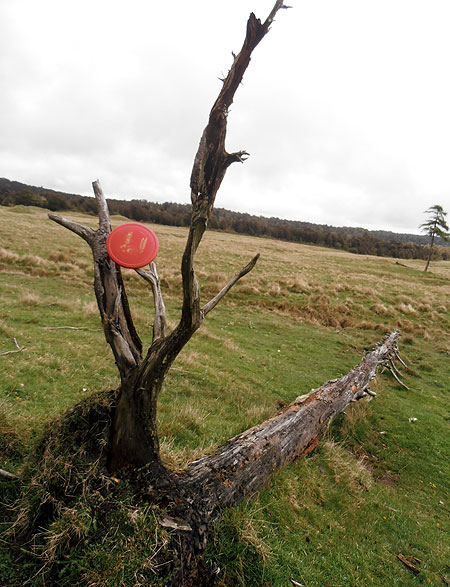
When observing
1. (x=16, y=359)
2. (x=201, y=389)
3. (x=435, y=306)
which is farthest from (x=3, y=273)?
(x=435, y=306)

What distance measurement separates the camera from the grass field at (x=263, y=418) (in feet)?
10.8

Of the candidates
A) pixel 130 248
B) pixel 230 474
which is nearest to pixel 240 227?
pixel 230 474

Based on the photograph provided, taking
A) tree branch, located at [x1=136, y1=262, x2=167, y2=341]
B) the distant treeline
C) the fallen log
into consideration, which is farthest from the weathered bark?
the distant treeline

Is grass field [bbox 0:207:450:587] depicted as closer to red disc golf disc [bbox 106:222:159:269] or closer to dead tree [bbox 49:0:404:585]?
dead tree [bbox 49:0:404:585]

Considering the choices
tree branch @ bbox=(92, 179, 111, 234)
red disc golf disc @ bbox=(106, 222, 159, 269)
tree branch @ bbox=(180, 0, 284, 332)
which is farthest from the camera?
tree branch @ bbox=(92, 179, 111, 234)

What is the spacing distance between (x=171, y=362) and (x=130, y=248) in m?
1.27

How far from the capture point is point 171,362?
328 cm

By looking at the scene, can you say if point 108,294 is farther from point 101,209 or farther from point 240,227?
point 240,227

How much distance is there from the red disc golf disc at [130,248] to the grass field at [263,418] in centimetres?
236

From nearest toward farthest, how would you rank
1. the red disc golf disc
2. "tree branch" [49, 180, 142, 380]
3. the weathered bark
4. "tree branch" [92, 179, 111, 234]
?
1. the red disc golf disc
2. the weathered bark
3. "tree branch" [49, 180, 142, 380]
4. "tree branch" [92, 179, 111, 234]

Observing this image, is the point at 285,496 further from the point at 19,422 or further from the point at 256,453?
the point at 19,422

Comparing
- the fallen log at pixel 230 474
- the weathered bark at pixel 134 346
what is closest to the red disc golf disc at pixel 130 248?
the weathered bark at pixel 134 346

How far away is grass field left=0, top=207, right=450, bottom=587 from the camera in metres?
3.30

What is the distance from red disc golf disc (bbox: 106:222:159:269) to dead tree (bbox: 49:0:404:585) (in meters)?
0.43
